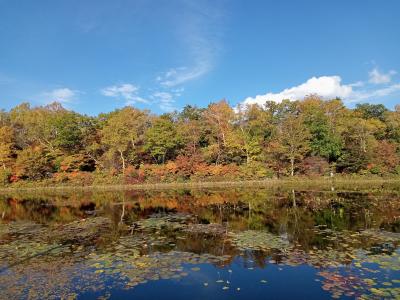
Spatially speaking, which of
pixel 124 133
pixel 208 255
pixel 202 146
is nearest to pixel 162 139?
pixel 124 133

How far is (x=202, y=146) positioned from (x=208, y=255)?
3901 cm

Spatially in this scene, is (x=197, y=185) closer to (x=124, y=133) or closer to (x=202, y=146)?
(x=202, y=146)

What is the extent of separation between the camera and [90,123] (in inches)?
1934

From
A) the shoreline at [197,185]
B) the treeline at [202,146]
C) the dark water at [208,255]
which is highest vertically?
the treeline at [202,146]

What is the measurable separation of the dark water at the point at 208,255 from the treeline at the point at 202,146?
23879 millimetres

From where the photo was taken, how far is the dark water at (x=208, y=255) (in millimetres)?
7527

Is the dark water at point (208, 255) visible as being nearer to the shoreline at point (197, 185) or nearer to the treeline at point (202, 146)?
the shoreline at point (197, 185)

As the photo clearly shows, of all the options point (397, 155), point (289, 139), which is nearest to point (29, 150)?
point (289, 139)

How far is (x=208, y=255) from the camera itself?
33.1 ft

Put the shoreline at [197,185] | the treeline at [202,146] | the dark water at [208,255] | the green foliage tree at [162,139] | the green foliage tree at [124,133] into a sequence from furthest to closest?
the green foliage tree at [162,139] < the green foliage tree at [124,133] < the treeline at [202,146] < the shoreline at [197,185] < the dark water at [208,255]

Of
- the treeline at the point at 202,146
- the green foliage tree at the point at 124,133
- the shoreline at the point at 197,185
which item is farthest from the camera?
the green foliage tree at the point at 124,133

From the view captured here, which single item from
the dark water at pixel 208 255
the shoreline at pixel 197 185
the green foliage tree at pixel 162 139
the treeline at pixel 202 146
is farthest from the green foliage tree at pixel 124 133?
the dark water at pixel 208 255

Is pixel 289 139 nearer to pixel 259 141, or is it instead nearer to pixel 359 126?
pixel 259 141

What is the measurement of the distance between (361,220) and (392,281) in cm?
750
